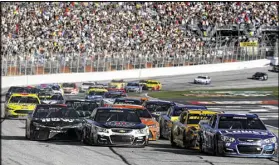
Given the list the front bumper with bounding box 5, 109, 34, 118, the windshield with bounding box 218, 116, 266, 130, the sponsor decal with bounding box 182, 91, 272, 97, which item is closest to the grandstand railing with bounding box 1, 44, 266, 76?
the sponsor decal with bounding box 182, 91, 272, 97

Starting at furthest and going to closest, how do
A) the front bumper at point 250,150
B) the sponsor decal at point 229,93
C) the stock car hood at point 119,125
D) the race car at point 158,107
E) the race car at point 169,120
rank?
the sponsor decal at point 229,93 < the race car at point 158,107 < the race car at point 169,120 < the stock car hood at point 119,125 < the front bumper at point 250,150

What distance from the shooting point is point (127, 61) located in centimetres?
6094

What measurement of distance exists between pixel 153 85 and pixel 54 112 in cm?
4129

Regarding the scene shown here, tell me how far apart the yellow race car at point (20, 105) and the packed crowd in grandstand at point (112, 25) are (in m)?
23.8

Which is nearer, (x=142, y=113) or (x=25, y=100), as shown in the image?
(x=142, y=113)

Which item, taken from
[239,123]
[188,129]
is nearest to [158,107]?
[188,129]

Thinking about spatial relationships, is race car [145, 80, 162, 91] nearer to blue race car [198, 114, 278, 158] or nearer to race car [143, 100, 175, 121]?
race car [143, 100, 175, 121]

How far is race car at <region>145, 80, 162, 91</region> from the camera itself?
192 feet

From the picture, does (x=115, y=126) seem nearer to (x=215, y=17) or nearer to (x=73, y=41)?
(x=73, y=41)

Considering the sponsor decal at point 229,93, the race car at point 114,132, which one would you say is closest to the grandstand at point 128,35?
the sponsor decal at point 229,93

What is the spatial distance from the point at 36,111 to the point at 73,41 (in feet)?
Answer: 130

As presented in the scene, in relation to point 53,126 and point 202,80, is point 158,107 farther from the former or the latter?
point 202,80

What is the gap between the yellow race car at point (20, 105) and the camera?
26438 millimetres

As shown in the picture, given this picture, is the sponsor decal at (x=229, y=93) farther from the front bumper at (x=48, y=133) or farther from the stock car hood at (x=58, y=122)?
the front bumper at (x=48, y=133)
